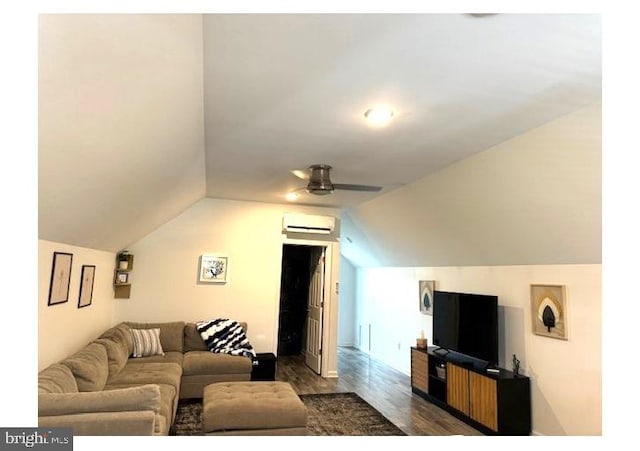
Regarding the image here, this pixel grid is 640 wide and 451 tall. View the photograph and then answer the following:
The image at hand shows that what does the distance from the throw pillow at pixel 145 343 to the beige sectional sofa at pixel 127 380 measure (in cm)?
7

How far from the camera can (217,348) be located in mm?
5449

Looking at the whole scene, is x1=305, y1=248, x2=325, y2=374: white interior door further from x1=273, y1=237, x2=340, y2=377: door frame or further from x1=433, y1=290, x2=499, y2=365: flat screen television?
x1=433, y1=290, x2=499, y2=365: flat screen television

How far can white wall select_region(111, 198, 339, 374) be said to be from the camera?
5.89m

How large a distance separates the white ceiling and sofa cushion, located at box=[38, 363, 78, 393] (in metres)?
1.95

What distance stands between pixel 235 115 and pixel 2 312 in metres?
2.01

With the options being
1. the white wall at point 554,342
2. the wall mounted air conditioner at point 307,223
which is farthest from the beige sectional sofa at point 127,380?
the white wall at point 554,342

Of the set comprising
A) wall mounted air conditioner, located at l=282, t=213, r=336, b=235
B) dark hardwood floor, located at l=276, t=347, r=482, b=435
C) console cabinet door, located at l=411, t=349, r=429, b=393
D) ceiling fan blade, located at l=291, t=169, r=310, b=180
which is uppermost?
ceiling fan blade, located at l=291, t=169, r=310, b=180

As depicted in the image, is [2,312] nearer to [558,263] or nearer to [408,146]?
[408,146]

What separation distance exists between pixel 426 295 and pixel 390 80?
13.9ft

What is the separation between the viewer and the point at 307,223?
641 cm

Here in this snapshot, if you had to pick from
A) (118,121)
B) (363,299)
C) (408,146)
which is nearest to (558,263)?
(408,146)

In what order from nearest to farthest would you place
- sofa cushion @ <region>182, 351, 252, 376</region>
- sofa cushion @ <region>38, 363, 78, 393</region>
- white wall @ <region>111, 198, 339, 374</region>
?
sofa cushion @ <region>38, 363, 78, 393</region>, sofa cushion @ <region>182, 351, 252, 376</region>, white wall @ <region>111, 198, 339, 374</region>

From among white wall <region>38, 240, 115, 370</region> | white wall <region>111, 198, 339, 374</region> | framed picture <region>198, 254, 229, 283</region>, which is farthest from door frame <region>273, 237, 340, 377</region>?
white wall <region>38, 240, 115, 370</region>

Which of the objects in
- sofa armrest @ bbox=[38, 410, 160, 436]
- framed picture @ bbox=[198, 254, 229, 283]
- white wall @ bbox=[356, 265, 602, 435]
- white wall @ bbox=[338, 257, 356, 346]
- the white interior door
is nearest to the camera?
sofa armrest @ bbox=[38, 410, 160, 436]
